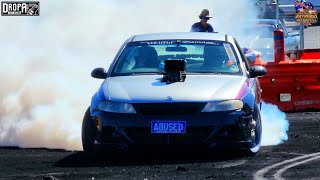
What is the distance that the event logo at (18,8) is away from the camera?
17.5m

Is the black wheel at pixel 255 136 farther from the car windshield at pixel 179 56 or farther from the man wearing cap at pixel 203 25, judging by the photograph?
the man wearing cap at pixel 203 25

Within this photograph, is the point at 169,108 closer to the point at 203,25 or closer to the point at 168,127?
the point at 168,127

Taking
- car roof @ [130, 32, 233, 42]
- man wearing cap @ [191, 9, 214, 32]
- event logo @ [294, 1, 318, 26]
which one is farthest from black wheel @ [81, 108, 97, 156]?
event logo @ [294, 1, 318, 26]

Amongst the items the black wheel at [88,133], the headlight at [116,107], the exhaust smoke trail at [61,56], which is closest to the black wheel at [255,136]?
the headlight at [116,107]

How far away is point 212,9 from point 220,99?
13.8 m

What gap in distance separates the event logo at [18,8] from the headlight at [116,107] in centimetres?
630

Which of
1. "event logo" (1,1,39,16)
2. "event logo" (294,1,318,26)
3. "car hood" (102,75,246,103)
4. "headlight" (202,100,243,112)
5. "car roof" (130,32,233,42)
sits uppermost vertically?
"event logo" (1,1,39,16)

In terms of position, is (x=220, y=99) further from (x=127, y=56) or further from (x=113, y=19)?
(x=113, y=19)

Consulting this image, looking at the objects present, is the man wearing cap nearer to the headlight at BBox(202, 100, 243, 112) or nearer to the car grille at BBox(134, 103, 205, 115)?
the headlight at BBox(202, 100, 243, 112)

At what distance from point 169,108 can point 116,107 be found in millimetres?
567

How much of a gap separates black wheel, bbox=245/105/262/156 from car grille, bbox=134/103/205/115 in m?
0.73

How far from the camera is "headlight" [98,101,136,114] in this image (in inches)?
438

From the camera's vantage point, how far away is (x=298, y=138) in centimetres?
1334

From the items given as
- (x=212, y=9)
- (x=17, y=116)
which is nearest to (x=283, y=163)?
(x=17, y=116)
